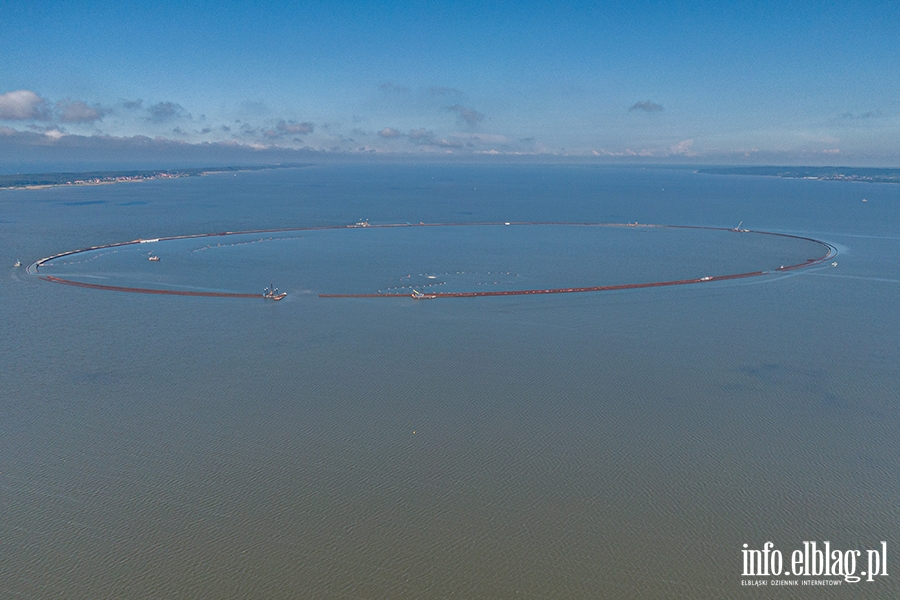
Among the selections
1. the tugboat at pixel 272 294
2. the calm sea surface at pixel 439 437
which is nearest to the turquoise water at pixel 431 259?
the calm sea surface at pixel 439 437

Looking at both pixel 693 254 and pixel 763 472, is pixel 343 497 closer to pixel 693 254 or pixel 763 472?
pixel 763 472

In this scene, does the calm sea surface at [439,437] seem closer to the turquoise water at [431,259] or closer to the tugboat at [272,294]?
the tugboat at [272,294]

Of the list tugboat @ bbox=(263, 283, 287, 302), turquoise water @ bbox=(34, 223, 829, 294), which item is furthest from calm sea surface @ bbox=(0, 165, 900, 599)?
turquoise water @ bbox=(34, 223, 829, 294)

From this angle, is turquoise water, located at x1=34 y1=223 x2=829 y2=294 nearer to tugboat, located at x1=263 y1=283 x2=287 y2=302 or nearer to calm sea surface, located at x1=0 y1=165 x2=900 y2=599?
calm sea surface, located at x1=0 y1=165 x2=900 y2=599

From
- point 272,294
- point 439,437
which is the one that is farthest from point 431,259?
point 439,437

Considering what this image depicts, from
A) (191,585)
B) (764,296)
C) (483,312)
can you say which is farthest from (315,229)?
(191,585)

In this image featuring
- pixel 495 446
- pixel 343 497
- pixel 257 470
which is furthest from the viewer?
pixel 495 446

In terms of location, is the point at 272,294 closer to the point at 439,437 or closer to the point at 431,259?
the point at 431,259

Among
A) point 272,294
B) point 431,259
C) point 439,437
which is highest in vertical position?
point 431,259
